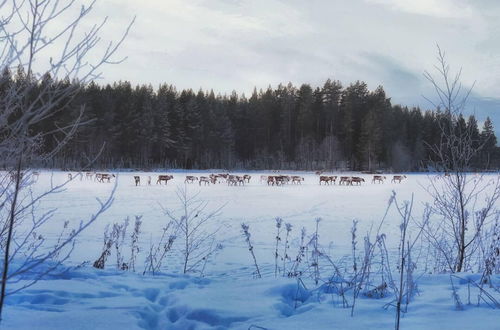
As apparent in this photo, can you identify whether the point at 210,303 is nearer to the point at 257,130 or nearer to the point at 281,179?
the point at 281,179

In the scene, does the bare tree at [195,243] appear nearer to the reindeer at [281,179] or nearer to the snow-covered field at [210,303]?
the snow-covered field at [210,303]

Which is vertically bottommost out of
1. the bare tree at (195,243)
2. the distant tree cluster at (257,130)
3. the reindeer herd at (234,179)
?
the bare tree at (195,243)

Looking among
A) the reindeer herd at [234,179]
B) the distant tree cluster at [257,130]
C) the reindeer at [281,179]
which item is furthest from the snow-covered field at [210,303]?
the distant tree cluster at [257,130]

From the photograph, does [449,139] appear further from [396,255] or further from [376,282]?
[376,282]

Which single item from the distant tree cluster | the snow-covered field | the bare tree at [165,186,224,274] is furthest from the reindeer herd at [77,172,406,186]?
the distant tree cluster

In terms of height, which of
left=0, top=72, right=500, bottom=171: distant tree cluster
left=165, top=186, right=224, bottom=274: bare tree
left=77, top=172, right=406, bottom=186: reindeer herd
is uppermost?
left=0, top=72, right=500, bottom=171: distant tree cluster

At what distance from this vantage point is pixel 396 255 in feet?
20.9

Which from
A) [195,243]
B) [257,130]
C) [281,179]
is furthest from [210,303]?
[257,130]

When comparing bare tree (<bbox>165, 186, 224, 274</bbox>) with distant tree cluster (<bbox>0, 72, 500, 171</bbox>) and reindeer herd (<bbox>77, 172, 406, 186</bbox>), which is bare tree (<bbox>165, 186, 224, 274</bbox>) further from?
distant tree cluster (<bbox>0, 72, 500, 171</bbox>)

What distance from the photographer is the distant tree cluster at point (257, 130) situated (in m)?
52.6

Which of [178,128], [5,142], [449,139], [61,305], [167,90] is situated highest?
[167,90]

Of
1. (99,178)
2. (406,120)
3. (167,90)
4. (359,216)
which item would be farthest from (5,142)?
(406,120)

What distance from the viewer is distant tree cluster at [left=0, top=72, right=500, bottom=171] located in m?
52.6

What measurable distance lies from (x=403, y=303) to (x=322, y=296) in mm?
744
